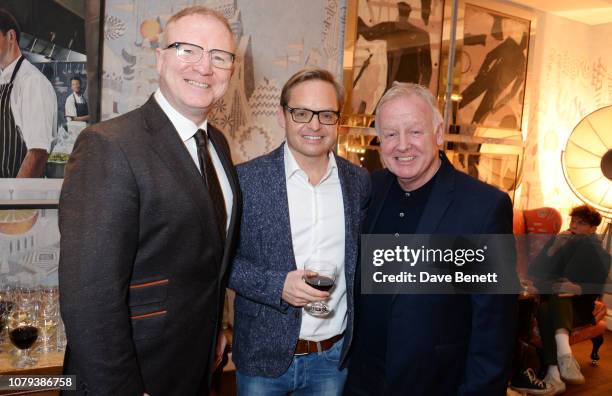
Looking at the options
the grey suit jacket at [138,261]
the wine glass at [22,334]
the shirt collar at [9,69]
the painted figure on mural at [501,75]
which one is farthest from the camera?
the painted figure on mural at [501,75]

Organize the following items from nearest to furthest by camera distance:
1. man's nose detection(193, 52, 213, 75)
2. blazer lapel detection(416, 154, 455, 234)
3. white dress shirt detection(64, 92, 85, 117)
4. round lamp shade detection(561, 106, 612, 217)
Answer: man's nose detection(193, 52, 213, 75) < blazer lapel detection(416, 154, 455, 234) < white dress shirt detection(64, 92, 85, 117) < round lamp shade detection(561, 106, 612, 217)

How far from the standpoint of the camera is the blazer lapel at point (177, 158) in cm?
137

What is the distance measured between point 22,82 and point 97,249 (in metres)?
1.90

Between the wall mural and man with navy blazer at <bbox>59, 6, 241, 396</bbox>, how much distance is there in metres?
1.52

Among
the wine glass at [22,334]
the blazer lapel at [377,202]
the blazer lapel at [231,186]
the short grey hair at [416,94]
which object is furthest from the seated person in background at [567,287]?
the wine glass at [22,334]

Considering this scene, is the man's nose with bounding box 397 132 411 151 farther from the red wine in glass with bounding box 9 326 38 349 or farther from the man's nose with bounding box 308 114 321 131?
the red wine in glass with bounding box 9 326 38 349

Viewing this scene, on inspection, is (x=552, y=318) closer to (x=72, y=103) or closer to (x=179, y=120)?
(x=179, y=120)

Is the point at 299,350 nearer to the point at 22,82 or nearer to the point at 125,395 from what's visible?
the point at 125,395

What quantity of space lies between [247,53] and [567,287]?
127 inches

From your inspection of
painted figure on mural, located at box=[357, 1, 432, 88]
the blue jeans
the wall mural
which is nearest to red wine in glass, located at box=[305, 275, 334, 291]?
the blue jeans

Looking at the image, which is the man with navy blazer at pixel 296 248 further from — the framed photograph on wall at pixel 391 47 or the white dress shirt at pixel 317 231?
the framed photograph on wall at pixel 391 47

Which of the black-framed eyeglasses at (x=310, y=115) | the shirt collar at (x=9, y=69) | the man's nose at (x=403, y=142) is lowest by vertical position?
the man's nose at (x=403, y=142)

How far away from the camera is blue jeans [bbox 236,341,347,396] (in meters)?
1.89

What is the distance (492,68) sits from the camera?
498cm
